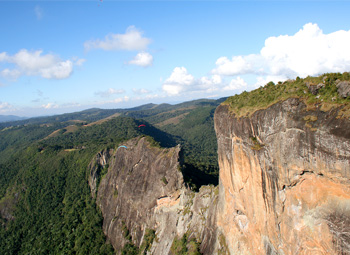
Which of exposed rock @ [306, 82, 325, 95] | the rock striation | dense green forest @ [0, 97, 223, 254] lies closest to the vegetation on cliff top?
exposed rock @ [306, 82, 325, 95]

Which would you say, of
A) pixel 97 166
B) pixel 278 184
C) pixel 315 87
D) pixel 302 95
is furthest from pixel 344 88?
pixel 97 166

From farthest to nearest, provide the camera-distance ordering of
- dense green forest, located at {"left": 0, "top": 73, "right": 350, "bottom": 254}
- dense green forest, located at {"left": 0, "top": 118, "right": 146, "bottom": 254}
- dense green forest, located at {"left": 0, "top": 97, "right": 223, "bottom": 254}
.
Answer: dense green forest, located at {"left": 0, "top": 118, "right": 146, "bottom": 254} < dense green forest, located at {"left": 0, "top": 97, "right": 223, "bottom": 254} < dense green forest, located at {"left": 0, "top": 73, "right": 350, "bottom": 254}

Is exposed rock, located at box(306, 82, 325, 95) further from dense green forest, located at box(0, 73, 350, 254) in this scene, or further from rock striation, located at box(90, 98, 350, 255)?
rock striation, located at box(90, 98, 350, 255)

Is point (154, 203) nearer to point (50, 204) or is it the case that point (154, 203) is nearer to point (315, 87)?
point (315, 87)

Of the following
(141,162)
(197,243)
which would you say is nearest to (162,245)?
(197,243)

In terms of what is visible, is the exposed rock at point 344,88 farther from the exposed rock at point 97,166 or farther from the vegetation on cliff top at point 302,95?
the exposed rock at point 97,166

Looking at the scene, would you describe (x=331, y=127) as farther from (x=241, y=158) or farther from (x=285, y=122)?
(x=241, y=158)

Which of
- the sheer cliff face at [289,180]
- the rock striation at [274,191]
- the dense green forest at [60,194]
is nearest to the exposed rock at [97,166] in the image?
the dense green forest at [60,194]
